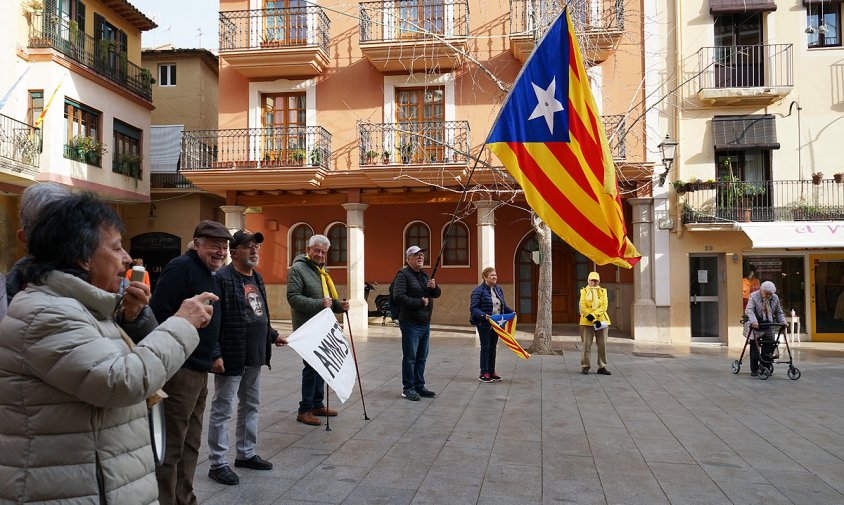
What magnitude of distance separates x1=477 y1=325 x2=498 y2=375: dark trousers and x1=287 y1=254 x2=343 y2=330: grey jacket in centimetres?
358

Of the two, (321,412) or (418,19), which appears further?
(418,19)

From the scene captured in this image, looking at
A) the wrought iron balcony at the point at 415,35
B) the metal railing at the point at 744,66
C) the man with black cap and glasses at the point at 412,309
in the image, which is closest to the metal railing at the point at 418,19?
the wrought iron balcony at the point at 415,35

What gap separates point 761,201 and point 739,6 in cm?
536

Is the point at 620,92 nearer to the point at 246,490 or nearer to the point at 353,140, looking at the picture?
the point at 353,140

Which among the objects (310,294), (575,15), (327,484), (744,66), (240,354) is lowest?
(327,484)

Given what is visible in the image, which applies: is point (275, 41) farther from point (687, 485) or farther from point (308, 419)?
point (687, 485)

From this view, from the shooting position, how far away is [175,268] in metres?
4.07

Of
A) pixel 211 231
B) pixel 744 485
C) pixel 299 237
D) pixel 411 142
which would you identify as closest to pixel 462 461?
pixel 744 485

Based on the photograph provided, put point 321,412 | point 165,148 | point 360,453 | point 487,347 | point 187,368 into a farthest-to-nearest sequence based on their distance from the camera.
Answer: point 165,148 < point 487,347 < point 321,412 < point 360,453 < point 187,368

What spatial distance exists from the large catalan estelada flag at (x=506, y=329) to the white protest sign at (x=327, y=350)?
3.41 metres

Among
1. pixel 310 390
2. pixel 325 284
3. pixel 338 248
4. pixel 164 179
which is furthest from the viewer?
pixel 164 179

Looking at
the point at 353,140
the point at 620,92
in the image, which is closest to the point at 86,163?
the point at 353,140

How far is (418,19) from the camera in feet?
57.1

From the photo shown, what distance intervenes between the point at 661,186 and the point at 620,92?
2900 mm
